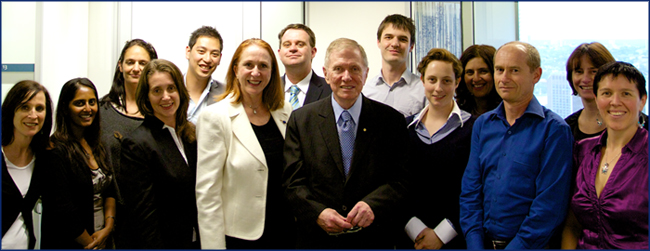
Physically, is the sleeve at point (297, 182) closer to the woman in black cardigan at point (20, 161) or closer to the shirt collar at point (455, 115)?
the shirt collar at point (455, 115)

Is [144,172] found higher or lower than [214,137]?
lower

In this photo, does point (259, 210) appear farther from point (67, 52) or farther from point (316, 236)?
point (67, 52)

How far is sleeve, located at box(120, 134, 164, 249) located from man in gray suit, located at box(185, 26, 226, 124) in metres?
0.91

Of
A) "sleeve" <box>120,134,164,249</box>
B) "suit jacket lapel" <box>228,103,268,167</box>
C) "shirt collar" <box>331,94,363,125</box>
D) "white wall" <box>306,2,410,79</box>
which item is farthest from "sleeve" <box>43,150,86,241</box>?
"white wall" <box>306,2,410,79</box>

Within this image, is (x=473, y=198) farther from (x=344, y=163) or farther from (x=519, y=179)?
(x=344, y=163)

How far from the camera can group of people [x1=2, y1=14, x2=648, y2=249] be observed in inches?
72.8

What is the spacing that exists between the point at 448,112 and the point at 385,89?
56cm

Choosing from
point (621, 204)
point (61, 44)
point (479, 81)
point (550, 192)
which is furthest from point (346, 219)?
point (61, 44)

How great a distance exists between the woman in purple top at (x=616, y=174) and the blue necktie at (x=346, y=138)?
1048 millimetres

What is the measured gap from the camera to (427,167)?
219cm

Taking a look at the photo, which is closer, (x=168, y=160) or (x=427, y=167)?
(x=168, y=160)

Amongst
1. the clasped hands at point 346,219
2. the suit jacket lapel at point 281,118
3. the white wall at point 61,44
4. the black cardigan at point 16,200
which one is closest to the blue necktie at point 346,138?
the clasped hands at point 346,219

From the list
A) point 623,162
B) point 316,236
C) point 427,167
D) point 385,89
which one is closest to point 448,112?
point 427,167

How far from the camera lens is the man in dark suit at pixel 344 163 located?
6.31 feet
